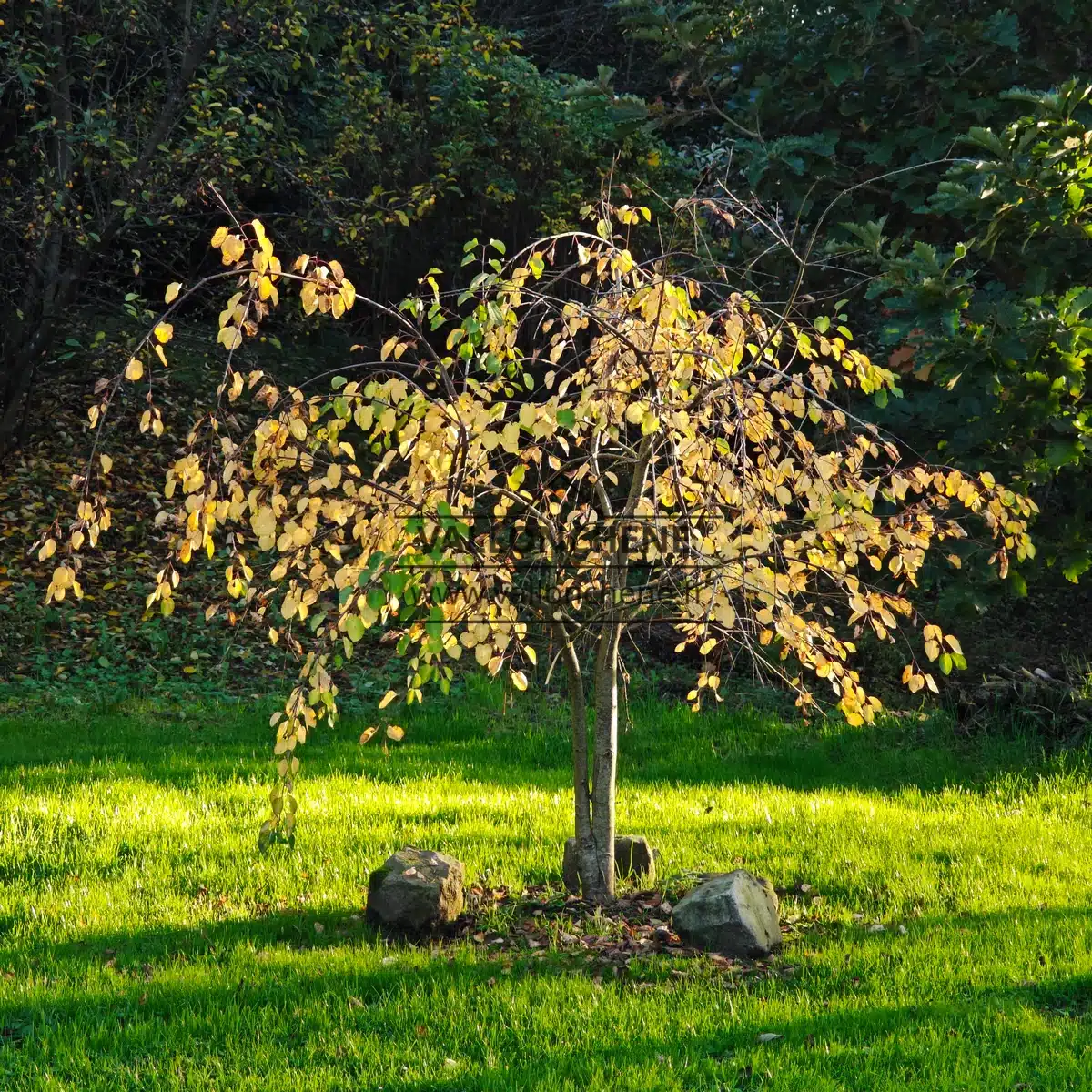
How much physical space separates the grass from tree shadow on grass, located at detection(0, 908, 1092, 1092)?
10 mm

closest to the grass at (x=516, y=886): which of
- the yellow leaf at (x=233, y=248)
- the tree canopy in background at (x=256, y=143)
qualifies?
the yellow leaf at (x=233, y=248)

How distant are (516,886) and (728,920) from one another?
99cm

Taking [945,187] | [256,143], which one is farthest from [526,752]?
[256,143]

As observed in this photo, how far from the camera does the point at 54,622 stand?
29.3 ft

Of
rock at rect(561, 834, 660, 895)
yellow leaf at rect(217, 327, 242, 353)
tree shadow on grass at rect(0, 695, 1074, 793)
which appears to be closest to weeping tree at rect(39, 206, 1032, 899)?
yellow leaf at rect(217, 327, 242, 353)

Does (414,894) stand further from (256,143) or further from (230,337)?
(256,143)

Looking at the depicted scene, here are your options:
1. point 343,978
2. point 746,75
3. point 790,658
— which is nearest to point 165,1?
point 746,75

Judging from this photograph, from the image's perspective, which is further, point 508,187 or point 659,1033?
point 508,187

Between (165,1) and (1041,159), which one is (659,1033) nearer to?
(1041,159)

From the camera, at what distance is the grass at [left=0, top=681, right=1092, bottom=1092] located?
346cm

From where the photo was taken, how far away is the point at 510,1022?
3.68 metres

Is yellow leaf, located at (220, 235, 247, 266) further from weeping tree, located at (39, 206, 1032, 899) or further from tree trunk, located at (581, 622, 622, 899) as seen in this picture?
tree trunk, located at (581, 622, 622, 899)

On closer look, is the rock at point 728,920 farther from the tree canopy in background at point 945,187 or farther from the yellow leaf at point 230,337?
the tree canopy in background at point 945,187

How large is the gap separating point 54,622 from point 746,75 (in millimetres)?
6129
